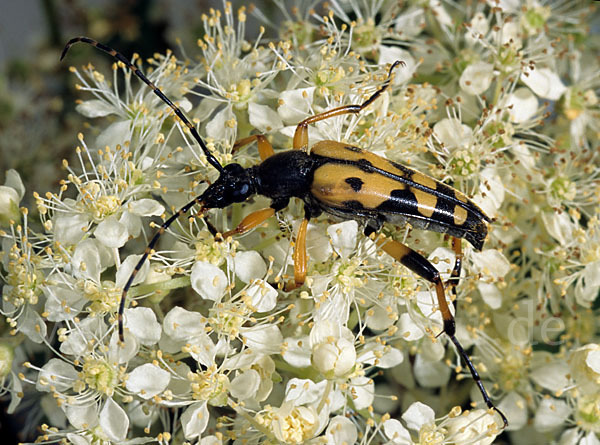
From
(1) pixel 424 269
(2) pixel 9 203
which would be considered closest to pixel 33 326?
(2) pixel 9 203

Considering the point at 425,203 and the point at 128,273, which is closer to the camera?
the point at 128,273

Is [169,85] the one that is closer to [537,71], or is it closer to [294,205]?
[294,205]

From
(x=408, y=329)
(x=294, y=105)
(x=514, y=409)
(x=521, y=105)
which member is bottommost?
(x=514, y=409)

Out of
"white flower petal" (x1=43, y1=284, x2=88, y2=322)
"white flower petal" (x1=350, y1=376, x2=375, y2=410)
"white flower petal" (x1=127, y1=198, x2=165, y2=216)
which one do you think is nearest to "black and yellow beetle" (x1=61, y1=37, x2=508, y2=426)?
"white flower petal" (x1=127, y1=198, x2=165, y2=216)

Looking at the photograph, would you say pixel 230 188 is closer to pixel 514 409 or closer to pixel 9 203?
pixel 9 203

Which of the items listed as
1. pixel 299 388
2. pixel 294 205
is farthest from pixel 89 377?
pixel 294 205

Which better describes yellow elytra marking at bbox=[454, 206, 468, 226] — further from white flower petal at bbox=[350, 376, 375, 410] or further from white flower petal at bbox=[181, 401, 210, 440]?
white flower petal at bbox=[181, 401, 210, 440]
